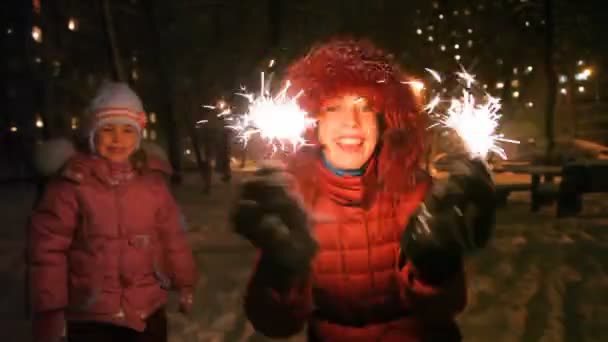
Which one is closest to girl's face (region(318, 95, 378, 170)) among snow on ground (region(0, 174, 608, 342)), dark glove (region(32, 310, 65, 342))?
dark glove (region(32, 310, 65, 342))

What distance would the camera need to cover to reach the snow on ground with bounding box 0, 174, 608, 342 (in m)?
4.95

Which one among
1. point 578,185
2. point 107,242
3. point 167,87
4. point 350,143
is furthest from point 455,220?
point 167,87

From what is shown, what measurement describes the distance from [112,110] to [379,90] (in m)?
1.51

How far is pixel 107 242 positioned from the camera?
3.09 metres

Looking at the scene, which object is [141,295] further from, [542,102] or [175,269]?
[542,102]

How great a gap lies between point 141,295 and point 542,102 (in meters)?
47.3

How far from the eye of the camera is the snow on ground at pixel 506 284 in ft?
16.2

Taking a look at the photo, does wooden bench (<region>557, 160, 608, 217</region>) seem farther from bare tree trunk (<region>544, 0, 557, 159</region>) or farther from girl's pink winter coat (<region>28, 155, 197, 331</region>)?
girl's pink winter coat (<region>28, 155, 197, 331</region>)

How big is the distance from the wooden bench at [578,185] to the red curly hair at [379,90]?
8.47 meters

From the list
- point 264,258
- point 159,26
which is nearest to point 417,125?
point 264,258

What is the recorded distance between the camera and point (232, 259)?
7.84 m

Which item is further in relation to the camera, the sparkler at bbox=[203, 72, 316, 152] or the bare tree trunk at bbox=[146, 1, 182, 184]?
the bare tree trunk at bbox=[146, 1, 182, 184]

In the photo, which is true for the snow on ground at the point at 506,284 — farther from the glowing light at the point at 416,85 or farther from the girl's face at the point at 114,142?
the glowing light at the point at 416,85

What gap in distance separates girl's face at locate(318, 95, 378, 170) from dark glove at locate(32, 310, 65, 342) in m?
1.61
